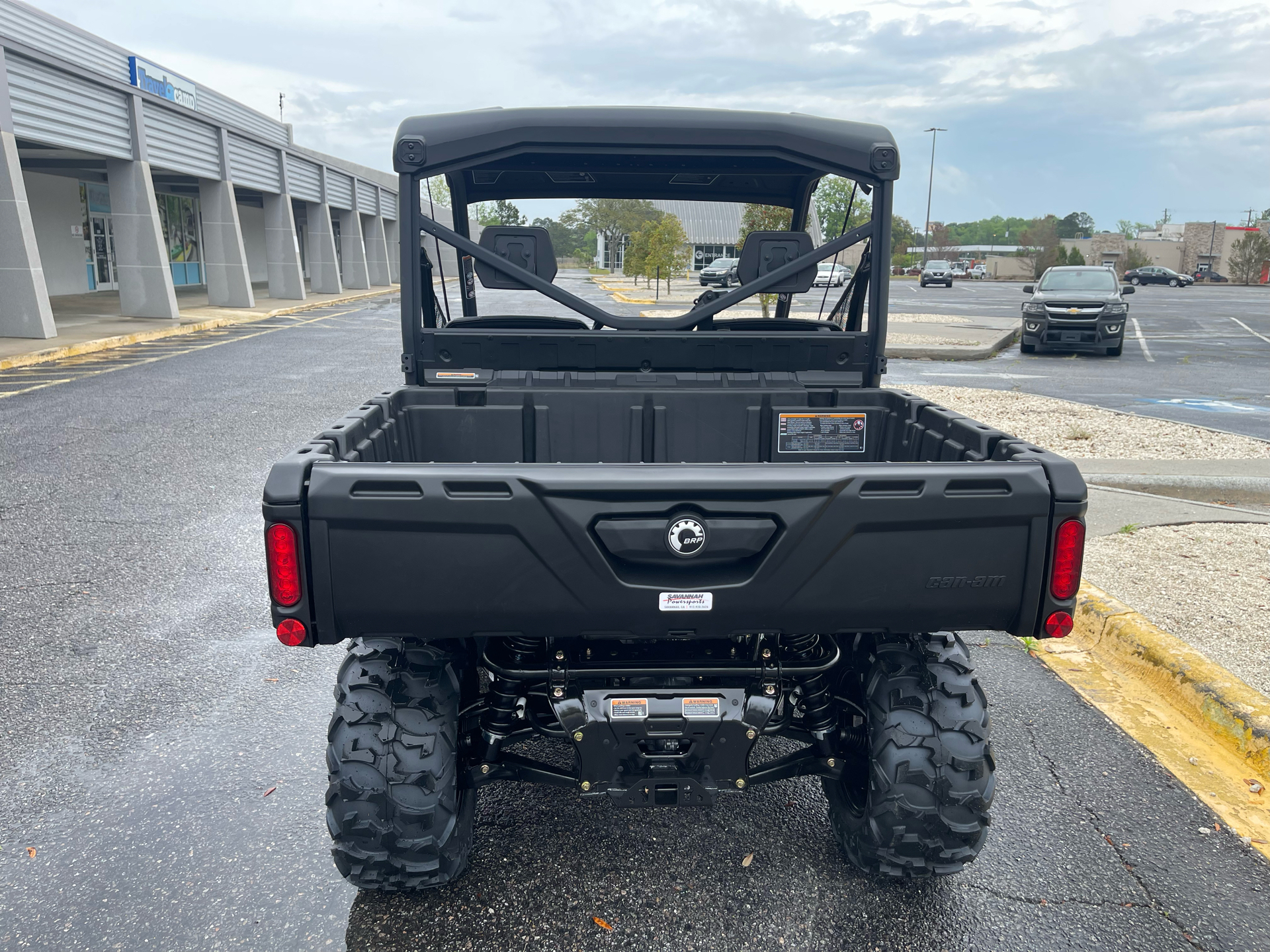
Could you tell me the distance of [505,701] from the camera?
287 cm

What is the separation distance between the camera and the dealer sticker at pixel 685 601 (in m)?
2.43

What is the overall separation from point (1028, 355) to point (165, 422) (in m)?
16.0

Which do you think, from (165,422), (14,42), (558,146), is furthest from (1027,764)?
(14,42)

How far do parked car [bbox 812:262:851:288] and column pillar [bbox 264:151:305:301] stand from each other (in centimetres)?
3017

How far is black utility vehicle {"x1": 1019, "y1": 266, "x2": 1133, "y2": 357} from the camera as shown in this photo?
61.3 ft

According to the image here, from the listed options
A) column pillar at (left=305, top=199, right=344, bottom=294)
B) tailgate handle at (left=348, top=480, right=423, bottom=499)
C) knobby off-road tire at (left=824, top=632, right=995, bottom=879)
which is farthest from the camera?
column pillar at (left=305, top=199, right=344, bottom=294)

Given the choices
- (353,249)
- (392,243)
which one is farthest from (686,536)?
(392,243)

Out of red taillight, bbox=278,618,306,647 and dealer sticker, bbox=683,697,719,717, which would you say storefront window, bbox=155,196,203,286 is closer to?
red taillight, bbox=278,618,306,647

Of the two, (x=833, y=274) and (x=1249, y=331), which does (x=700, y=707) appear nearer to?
(x=833, y=274)

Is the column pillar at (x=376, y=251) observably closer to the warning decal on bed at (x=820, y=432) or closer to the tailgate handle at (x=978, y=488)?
the warning decal on bed at (x=820, y=432)

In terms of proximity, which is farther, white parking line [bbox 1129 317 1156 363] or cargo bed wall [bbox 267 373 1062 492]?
white parking line [bbox 1129 317 1156 363]

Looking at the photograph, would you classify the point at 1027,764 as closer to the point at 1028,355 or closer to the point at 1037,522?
the point at 1037,522

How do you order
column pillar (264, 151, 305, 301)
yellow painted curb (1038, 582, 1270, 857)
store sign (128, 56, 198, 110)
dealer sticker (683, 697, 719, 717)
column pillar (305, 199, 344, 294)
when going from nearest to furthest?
dealer sticker (683, 697, 719, 717) < yellow painted curb (1038, 582, 1270, 857) < store sign (128, 56, 198, 110) < column pillar (264, 151, 305, 301) < column pillar (305, 199, 344, 294)

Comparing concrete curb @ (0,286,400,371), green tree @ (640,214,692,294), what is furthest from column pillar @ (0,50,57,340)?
green tree @ (640,214,692,294)
